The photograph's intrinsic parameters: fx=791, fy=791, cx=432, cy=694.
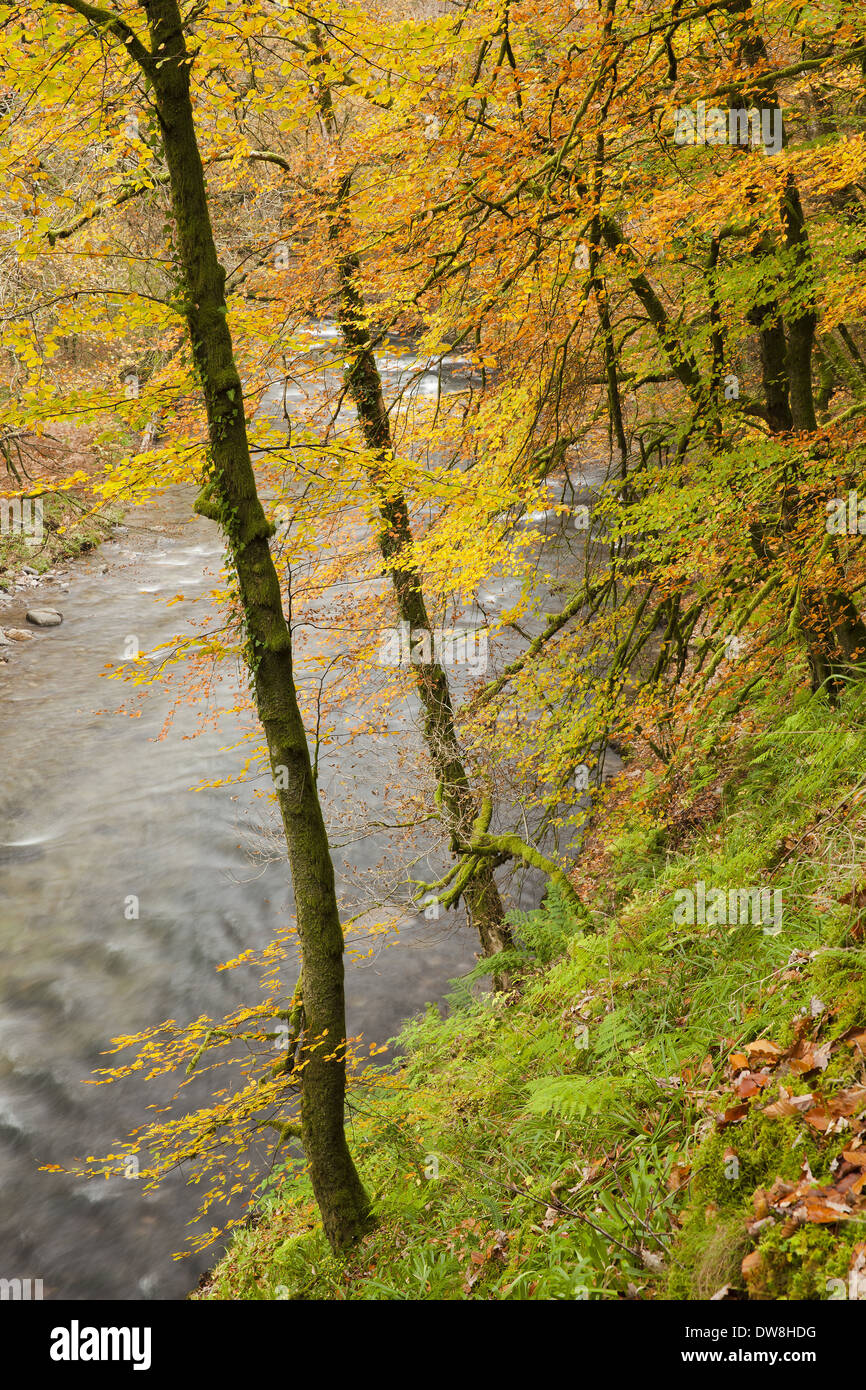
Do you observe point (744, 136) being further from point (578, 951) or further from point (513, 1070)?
point (513, 1070)

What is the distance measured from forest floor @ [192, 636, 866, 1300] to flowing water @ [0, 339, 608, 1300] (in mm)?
1965

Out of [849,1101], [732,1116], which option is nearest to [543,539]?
[732,1116]

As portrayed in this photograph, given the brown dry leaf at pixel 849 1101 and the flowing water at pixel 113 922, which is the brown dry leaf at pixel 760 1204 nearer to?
the brown dry leaf at pixel 849 1101

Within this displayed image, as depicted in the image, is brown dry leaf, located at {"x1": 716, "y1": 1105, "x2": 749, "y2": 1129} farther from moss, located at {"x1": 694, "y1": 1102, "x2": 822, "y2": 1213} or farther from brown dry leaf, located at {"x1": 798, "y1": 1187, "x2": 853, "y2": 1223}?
brown dry leaf, located at {"x1": 798, "y1": 1187, "x2": 853, "y2": 1223}

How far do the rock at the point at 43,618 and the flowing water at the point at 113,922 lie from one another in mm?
219

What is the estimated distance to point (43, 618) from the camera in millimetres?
16656

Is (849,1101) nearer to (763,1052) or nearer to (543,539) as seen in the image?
(763,1052)

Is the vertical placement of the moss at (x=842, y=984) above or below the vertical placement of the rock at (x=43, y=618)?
below

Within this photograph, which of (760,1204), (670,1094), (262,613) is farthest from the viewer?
(262,613)

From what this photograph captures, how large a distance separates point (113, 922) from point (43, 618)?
27.4ft

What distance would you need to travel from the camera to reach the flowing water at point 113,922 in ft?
25.2

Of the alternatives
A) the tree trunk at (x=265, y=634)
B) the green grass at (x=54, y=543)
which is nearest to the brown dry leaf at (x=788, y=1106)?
the tree trunk at (x=265, y=634)

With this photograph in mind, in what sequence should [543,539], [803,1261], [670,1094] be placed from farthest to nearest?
[543,539], [670,1094], [803,1261]
